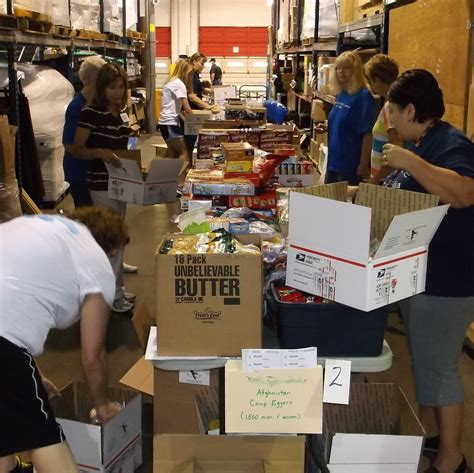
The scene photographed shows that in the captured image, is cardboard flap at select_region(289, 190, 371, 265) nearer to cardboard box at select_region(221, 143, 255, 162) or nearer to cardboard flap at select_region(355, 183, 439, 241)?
cardboard flap at select_region(355, 183, 439, 241)

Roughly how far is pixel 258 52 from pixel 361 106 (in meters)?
16.8

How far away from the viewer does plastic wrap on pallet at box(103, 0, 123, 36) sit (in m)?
9.04

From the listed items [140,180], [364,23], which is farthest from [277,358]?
[364,23]

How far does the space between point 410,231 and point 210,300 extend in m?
0.59

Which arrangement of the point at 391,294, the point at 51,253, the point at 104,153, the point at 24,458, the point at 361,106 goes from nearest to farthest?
the point at 51,253 < the point at 391,294 < the point at 24,458 < the point at 104,153 < the point at 361,106

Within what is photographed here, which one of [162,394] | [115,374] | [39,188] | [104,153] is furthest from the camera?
[39,188]

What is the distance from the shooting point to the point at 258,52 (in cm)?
2091

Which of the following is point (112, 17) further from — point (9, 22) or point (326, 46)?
point (9, 22)

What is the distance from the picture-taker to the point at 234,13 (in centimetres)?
2083

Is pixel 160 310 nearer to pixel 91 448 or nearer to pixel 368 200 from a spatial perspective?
pixel 91 448

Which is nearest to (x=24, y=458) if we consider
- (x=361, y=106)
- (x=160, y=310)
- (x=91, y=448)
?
(x=91, y=448)

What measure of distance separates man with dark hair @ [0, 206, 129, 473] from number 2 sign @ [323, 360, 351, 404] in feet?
2.19

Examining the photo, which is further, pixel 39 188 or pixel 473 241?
pixel 39 188

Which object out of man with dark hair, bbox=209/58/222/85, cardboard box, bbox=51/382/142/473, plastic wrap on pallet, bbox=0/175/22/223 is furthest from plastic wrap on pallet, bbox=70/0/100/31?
man with dark hair, bbox=209/58/222/85
